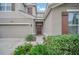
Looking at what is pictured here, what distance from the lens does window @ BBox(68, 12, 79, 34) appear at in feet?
41.6

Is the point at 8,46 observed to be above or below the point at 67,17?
below

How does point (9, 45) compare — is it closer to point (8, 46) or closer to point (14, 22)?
point (8, 46)

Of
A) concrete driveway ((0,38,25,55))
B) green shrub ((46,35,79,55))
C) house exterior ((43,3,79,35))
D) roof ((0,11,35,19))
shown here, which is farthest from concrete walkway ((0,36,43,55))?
roof ((0,11,35,19))

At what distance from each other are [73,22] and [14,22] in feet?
43.2

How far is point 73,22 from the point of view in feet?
41.9

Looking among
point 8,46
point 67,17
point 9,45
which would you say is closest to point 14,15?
point 9,45

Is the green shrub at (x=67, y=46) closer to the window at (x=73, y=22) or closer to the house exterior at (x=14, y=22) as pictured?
the window at (x=73, y=22)

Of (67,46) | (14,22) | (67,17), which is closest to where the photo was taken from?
(67,46)

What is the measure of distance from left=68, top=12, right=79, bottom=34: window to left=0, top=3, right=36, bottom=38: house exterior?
12.0m

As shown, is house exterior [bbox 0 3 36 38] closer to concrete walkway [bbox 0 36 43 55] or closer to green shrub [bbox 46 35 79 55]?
concrete walkway [bbox 0 36 43 55]

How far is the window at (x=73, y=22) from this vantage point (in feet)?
41.6

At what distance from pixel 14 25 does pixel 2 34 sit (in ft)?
6.13

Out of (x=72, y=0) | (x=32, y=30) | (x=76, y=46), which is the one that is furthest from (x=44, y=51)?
(x=32, y=30)

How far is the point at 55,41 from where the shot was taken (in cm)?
696
